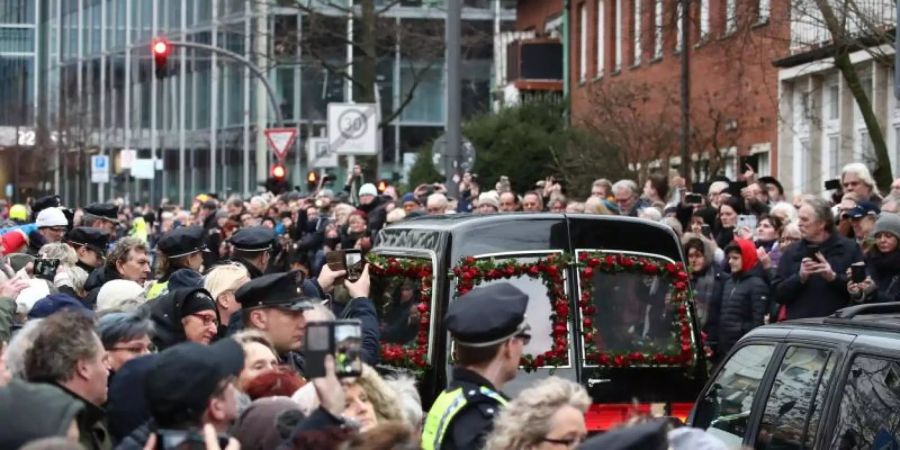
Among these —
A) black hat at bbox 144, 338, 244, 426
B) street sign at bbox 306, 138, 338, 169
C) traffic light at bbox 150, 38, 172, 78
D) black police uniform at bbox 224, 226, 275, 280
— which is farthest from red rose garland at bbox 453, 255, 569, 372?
traffic light at bbox 150, 38, 172, 78

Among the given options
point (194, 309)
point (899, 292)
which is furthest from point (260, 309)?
point (899, 292)

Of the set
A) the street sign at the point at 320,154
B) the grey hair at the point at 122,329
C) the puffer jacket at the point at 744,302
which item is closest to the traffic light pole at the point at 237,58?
the street sign at the point at 320,154

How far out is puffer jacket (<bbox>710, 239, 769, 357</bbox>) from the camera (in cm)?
1480

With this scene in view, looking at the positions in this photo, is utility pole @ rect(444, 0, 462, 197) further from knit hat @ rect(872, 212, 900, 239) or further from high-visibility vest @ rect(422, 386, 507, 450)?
high-visibility vest @ rect(422, 386, 507, 450)

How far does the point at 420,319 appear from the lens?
1190 cm

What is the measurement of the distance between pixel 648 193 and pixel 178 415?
1406 cm

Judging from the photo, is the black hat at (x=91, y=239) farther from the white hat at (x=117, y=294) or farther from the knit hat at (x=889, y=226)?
the knit hat at (x=889, y=226)

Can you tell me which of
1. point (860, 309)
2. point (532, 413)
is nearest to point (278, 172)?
point (860, 309)

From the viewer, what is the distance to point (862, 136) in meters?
27.4

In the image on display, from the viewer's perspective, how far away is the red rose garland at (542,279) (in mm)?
11642

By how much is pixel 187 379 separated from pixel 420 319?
6.29m

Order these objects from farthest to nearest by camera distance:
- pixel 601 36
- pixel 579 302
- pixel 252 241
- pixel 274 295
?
1. pixel 601 36
2. pixel 252 241
3. pixel 579 302
4. pixel 274 295

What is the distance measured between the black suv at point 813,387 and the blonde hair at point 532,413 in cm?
166

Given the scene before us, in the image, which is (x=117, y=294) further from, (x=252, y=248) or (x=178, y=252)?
(x=178, y=252)
